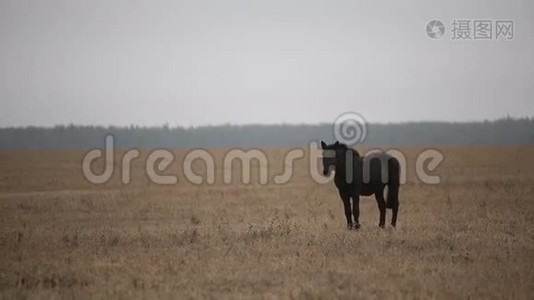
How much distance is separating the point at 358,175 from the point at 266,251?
160 inches

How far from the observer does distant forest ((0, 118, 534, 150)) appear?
465 feet

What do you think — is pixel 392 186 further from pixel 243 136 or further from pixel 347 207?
pixel 243 136

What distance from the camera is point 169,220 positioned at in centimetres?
1811

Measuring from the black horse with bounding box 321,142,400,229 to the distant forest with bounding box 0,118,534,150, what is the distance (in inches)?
4275

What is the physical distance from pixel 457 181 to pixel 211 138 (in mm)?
153915

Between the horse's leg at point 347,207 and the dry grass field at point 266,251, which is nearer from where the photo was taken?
the dry grass field at point 266,251

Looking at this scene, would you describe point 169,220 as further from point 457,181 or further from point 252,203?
point 457,181

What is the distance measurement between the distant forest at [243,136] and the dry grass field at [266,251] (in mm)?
105285

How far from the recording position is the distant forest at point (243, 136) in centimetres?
14162

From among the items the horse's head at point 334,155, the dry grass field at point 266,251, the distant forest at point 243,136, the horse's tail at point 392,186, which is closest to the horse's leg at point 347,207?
the dry grass field at point 266,251

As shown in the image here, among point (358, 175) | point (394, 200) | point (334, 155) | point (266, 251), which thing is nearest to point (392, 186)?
point (394, 200)

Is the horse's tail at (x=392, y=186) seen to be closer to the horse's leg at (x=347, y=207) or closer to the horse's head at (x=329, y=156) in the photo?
the horse's leg at (x=347, y=207)

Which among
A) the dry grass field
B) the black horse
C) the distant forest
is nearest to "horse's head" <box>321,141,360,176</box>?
the black horse

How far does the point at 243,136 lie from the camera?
194625mm
